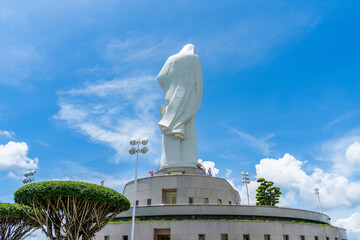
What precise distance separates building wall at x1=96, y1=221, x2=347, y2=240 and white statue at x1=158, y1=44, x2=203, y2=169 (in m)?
9.99

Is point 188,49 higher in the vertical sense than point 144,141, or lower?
higher

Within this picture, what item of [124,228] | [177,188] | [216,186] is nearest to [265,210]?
[216,186]

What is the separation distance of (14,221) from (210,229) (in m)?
16.1

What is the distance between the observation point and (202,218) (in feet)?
79.0

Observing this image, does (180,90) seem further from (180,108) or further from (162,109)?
(162,109)

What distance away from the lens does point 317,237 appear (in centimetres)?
2577

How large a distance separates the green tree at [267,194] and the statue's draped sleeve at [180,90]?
49.8 feet

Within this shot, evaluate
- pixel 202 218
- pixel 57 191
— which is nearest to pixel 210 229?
pixel 202 218

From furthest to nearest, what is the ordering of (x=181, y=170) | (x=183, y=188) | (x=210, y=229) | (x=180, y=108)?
(x=180, y=108) < (x=181, y=170) < (x=183, y=188) < (x=210, y=229)

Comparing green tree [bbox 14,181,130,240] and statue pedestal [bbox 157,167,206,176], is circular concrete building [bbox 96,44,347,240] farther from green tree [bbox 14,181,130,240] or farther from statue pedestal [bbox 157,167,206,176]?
green tree [bbox 14,181,130,240]

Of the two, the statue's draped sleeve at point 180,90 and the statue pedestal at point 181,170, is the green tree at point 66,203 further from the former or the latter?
the statue's draped sleeve at point 180,90

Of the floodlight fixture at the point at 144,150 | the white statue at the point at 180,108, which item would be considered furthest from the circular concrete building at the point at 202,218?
the floodlight fixture at the point at 144,150

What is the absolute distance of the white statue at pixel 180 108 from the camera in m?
33.2

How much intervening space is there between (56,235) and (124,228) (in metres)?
6.89
